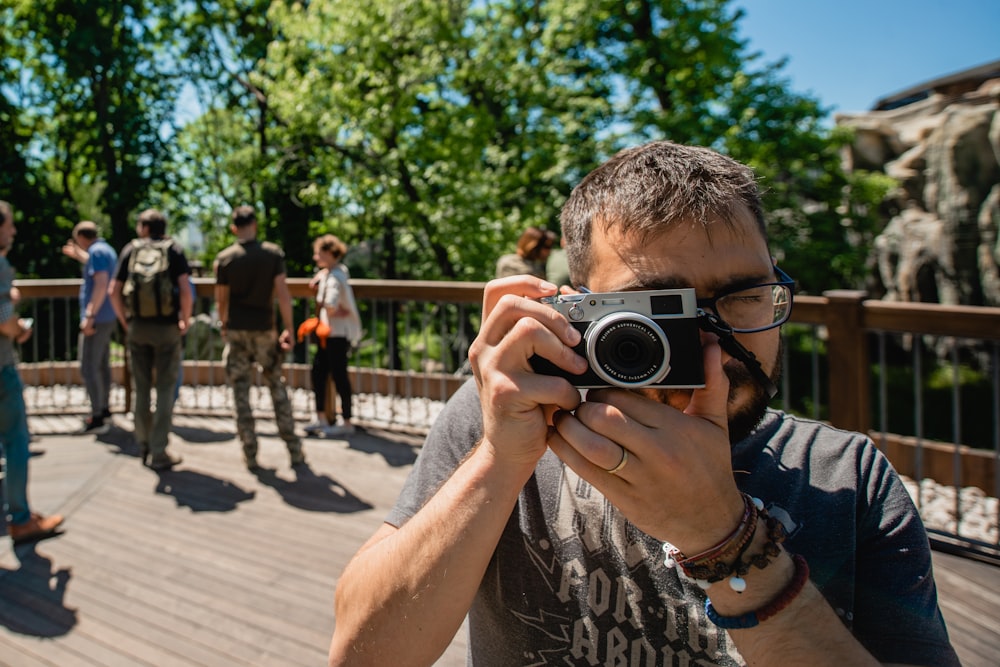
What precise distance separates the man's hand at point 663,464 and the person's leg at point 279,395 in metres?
3.99

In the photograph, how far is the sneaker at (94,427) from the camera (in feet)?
17.9

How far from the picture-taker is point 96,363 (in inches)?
217

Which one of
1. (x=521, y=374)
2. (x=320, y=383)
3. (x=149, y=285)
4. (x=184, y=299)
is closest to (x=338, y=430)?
(x=320, y=383)

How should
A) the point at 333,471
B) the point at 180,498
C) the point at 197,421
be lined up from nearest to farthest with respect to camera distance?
1. the point at 180,498
2. the point at 333,471
3. the point at 197,421

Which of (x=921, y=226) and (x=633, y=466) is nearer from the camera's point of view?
(x=633, y=466)

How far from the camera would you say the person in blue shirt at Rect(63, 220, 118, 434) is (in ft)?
17.4

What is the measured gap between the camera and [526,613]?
3.72 feet

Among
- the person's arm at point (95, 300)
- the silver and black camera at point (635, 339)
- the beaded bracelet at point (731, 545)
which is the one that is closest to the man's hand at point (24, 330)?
the person's arm at point (95, 300)

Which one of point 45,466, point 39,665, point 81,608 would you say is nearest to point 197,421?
point 45,466

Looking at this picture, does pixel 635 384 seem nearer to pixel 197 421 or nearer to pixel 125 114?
pixel 197 421

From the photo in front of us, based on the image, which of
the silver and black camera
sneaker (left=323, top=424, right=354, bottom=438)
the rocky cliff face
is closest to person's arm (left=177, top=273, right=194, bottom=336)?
sneaker (left=323, top=424, right=354, bottom=438)

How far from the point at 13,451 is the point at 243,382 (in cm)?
141

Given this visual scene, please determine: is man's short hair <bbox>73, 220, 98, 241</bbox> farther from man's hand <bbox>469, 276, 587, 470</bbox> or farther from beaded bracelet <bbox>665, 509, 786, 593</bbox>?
beaded bracelet <bbox>665, 509, 786, 593</bbox>

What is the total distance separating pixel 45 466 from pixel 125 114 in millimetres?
13818
